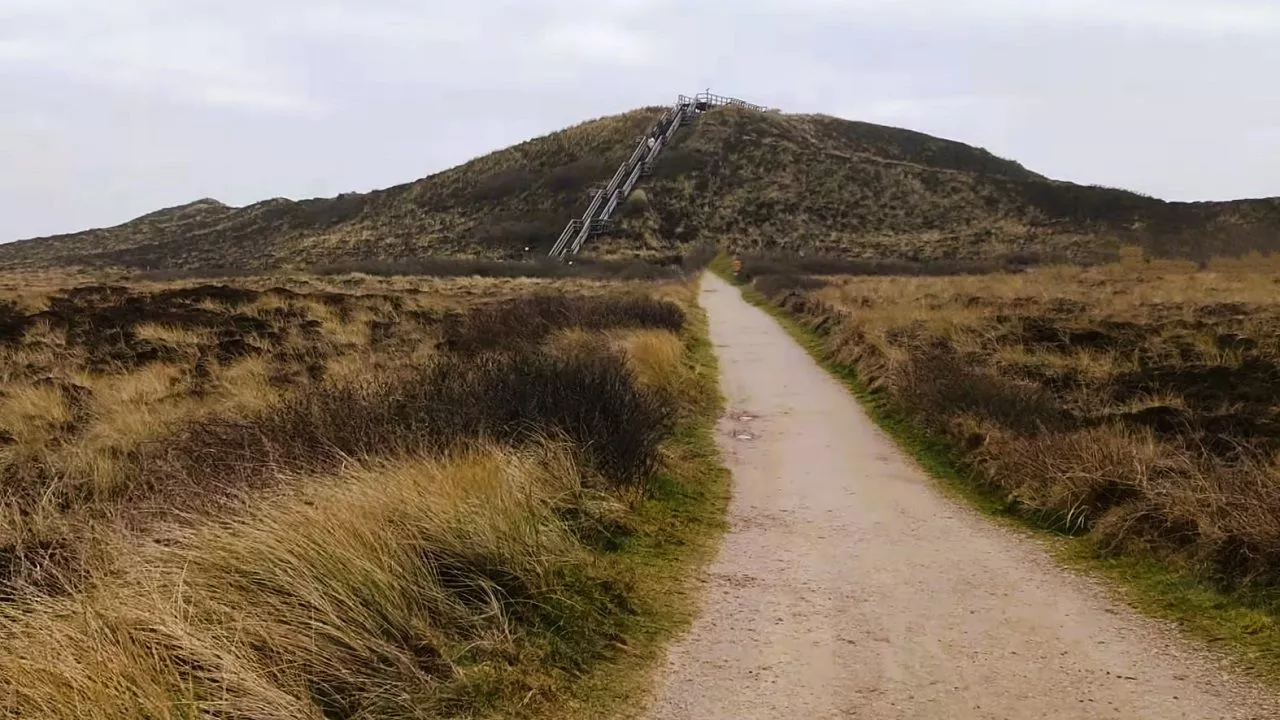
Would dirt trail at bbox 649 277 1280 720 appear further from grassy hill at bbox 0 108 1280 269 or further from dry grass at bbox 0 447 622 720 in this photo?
grassy hill at bbox 0 108 1280 269

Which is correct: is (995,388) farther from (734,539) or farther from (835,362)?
(835,362)

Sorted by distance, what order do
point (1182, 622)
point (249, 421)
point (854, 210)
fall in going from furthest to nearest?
point (854, 210)
point (249, 421)
point (1182, 622)

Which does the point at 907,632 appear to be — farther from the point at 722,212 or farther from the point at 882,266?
the point at 722,212

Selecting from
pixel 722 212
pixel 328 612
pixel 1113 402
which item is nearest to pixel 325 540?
pixel 328 612

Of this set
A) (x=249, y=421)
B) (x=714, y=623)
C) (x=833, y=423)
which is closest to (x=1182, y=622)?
(x=714, y=623)

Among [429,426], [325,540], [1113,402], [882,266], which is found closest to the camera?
[325,540]

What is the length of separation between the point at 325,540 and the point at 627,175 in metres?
67.9

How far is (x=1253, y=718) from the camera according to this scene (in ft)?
11.3

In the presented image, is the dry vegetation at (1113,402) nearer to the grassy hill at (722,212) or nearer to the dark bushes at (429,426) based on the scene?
the dark bushes at (429,426)

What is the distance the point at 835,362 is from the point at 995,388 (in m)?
5.89

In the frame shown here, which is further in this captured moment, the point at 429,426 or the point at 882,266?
the point at 882,266

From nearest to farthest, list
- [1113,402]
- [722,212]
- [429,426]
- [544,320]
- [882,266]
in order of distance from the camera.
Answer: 1. [429,426]
2. [1113,402]
3. [544,320]
4. [882,266]
5. [722,212]

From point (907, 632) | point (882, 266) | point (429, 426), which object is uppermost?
point (882, 266)

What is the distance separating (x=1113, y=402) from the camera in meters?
9.26
